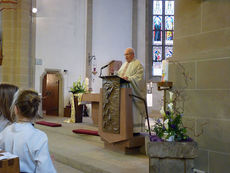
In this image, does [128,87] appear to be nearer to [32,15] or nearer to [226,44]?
[226,44]

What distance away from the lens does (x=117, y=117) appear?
4.88 meters

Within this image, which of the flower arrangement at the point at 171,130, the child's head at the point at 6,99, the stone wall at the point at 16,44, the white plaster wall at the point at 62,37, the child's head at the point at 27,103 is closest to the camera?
the child's head at the point at 27,103

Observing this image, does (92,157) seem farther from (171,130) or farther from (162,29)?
(162,29)

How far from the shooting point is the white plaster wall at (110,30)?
12.5 metres

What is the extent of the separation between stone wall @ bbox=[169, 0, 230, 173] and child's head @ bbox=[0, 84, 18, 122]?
2251mm

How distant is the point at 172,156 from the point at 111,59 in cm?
1001

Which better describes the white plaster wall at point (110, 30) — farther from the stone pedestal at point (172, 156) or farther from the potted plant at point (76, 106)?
the stone pedestal at point (172, 156)

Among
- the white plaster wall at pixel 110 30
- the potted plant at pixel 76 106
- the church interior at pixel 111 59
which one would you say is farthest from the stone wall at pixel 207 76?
the white plaster wall at pixel 110 30

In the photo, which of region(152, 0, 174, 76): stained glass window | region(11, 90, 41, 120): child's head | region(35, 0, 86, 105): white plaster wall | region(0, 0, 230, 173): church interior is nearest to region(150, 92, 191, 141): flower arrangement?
region(0, 0, 230, 173): church interior

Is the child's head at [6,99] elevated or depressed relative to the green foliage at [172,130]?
elevated

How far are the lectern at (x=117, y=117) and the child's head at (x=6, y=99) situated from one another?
262cm

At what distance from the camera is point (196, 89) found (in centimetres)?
362

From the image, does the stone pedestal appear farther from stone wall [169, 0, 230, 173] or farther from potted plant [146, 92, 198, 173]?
stone wall [169, 0, 230, 173]

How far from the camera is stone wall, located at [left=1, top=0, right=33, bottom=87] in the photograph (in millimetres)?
10414
